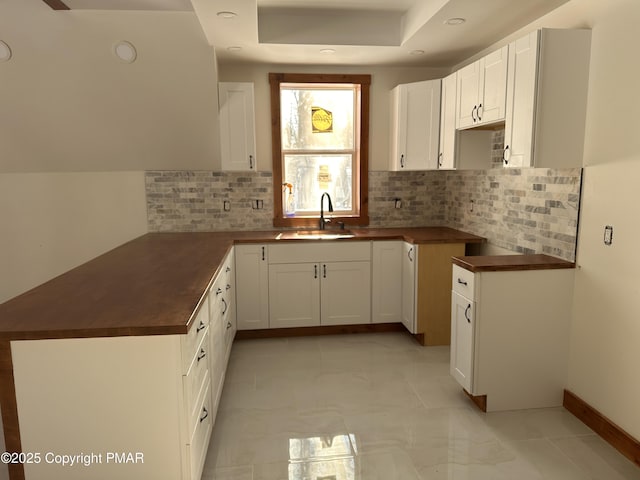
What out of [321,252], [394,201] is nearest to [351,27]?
[394,201]

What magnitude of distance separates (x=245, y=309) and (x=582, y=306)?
2.53m

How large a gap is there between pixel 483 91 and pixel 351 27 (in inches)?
45.2

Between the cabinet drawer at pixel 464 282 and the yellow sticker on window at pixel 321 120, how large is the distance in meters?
2.07

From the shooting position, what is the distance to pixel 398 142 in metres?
4.21

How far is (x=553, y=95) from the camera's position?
261cm

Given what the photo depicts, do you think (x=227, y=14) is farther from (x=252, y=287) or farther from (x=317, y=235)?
(x=252, y=287)

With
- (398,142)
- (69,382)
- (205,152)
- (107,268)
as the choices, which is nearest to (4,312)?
(69,382)

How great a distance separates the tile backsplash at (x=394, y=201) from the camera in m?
3.52

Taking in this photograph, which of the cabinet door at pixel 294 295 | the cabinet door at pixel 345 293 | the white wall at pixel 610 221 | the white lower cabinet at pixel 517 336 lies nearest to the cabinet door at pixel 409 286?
the cabinet door at pixel 345 293

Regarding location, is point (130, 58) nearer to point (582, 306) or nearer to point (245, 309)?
point (245, 309)

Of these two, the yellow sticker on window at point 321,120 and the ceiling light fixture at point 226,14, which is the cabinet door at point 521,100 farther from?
the yellow sticker on window at point 321,120

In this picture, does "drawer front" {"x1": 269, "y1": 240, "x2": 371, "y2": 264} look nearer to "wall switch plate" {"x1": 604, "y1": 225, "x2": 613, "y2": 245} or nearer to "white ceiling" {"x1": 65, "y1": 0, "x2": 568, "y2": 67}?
"white ceiling" {"x1": 65, "y1": 0, "x2": 568, "y2": 67}

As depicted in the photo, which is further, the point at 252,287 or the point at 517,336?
the point at 252,287

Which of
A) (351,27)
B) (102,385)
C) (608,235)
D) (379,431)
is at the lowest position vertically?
(379,431)
